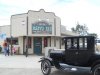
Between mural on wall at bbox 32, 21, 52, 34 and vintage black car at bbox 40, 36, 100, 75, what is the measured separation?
1564cm

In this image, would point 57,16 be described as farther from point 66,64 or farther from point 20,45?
point 66,64

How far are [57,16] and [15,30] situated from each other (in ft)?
17.8

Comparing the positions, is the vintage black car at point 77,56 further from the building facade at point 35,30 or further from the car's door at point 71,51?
the building facade at point 35,30

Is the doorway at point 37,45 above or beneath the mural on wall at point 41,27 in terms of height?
beneath

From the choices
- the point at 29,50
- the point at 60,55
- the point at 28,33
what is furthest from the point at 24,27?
the point at 60,55

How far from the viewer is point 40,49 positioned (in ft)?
96.1

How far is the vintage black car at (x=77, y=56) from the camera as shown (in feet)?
35.7

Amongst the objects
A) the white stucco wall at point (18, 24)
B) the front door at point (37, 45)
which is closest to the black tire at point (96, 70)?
the white stucco wall at point (18, 24)

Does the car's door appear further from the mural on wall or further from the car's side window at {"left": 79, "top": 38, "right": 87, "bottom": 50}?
the mural on wall

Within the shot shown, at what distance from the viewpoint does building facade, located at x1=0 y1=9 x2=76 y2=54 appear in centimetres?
2830

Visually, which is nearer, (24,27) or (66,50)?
(66,50)

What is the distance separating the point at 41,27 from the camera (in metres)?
28.3

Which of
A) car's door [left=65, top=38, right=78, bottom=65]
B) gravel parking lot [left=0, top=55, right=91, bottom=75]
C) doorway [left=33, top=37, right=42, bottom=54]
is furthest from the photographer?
doorway [left=33, top=37, right=42, bottom=54]

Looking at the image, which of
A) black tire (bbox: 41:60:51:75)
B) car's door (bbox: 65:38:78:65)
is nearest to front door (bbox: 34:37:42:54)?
black tire (bbox: 41:60:51:75)
